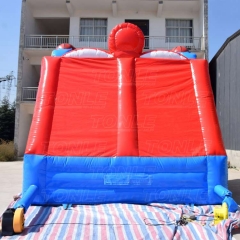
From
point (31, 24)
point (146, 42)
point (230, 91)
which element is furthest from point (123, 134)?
point (31, 24)

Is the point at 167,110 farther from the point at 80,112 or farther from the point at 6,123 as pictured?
the point at 6,123

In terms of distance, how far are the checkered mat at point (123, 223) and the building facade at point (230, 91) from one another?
5.37 meters

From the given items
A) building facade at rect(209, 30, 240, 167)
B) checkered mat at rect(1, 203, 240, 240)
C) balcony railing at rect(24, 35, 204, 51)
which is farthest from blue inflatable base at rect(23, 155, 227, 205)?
balcony railing at rect(24, 35, 204, 51)

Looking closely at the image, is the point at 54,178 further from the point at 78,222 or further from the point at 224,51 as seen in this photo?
the point at 224,51

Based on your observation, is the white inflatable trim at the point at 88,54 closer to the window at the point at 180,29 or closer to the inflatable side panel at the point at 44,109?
the inflatable side panel at the point at 44,109

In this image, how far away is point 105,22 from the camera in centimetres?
1366

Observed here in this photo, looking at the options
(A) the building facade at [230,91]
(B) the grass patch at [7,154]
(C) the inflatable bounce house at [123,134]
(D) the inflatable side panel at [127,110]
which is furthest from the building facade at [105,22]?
(D) the inflatable side panel at [127,110]

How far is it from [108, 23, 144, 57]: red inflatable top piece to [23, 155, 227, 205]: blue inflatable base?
1.97m

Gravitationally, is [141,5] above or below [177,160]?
above

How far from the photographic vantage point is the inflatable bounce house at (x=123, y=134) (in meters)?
3.61

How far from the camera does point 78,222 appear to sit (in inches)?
121

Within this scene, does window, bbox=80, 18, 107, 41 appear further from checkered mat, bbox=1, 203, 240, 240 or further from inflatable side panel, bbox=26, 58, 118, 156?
checkered mat, bbox=1, 203, 240, 240

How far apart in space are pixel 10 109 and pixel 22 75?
6730 mm

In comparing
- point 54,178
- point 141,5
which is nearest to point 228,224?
point 54,178
